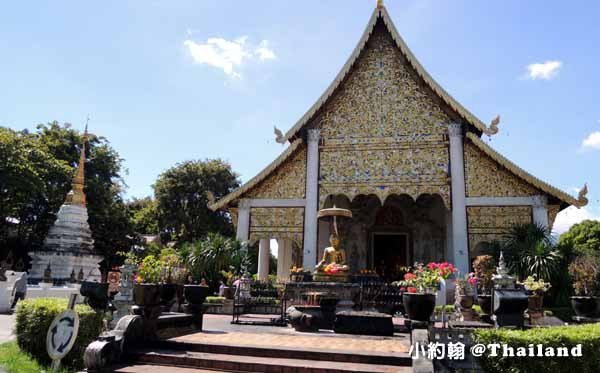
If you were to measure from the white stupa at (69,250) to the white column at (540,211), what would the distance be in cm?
1780

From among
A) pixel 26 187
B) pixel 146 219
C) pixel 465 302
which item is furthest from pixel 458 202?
pixel 146 219

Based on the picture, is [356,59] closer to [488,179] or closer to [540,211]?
[488,179]

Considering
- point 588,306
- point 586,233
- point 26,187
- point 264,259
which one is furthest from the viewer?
point 586,233

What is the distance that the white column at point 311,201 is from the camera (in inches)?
590

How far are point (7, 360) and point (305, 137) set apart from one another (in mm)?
11593

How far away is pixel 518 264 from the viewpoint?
12.2 meters

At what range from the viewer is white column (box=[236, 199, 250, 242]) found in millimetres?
15836

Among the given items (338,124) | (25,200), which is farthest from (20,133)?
(338,124)

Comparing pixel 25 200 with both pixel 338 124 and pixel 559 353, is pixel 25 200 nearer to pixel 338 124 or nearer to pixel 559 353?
pixel 338 124

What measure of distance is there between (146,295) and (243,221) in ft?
32.1

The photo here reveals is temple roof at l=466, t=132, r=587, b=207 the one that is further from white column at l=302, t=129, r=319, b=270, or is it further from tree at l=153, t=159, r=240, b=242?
tree at l=153, t=159, r=240, b=242

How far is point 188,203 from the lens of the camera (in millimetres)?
30250

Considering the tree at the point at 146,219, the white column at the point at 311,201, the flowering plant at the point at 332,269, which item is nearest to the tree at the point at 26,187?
the tree at the point at 146,219

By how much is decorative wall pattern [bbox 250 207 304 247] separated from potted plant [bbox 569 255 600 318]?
7.85m
